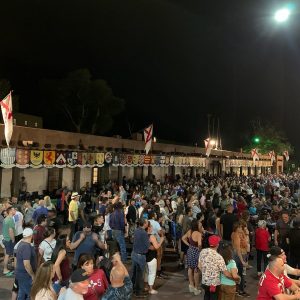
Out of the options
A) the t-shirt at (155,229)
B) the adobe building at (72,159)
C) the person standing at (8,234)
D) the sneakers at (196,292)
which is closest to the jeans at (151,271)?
the t-shirt at (155,229)

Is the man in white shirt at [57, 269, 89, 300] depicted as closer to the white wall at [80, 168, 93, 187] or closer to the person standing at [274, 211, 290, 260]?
the person standing at [274, 211, 290, 260]

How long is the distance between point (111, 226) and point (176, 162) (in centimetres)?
1860

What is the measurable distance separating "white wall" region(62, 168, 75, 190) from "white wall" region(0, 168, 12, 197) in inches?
156

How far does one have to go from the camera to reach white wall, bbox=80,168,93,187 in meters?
21.4

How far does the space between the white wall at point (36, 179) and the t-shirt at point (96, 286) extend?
12945mm

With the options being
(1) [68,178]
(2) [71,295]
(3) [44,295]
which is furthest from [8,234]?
(1) [68,178]

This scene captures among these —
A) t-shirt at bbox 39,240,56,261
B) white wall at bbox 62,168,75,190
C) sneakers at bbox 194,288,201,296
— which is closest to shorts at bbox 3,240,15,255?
t-shirt at bbox 39,240,56,261

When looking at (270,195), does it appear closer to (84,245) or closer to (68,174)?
(68,174)

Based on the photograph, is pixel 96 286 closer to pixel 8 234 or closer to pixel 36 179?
pixel 8 234

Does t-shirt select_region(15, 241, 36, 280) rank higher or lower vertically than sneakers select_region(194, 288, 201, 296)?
higher

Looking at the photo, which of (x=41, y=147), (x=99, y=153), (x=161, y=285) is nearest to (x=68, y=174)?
(x=99, y=153)

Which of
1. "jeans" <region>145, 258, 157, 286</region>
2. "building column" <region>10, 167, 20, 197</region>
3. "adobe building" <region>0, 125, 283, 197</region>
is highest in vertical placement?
"adobe building" <region>0, 125, 283, 197</region>

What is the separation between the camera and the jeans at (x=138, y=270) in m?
7.72

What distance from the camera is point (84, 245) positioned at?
7023mm
